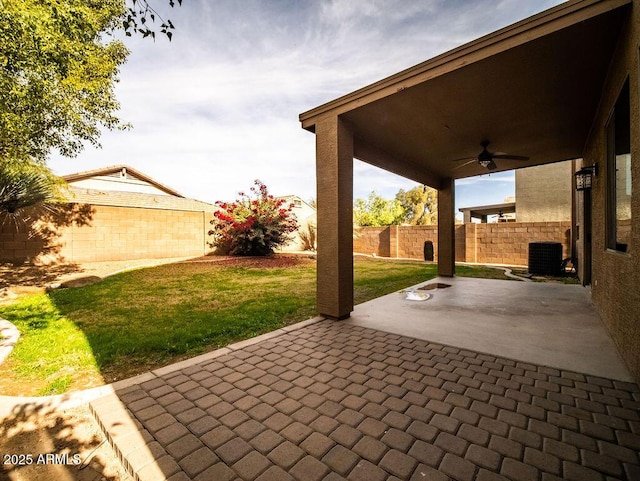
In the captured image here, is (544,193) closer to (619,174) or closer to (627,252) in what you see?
(619,174)

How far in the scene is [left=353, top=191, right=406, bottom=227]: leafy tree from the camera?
2355cm

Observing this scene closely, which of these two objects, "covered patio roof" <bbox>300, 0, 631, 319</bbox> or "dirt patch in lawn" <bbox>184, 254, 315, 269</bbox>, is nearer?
"covered patio roof" <bbox>300, 0, 631, 319</bbox>

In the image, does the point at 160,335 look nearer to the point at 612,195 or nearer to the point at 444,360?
the point at 444,360

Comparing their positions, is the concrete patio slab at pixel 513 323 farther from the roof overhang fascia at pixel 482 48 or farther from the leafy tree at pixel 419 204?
the leafy tree at pixel 419 204

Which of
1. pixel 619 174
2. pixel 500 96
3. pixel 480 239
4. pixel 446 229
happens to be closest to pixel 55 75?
pixel 500 96

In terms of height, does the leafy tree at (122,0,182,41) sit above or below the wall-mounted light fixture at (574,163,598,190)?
above

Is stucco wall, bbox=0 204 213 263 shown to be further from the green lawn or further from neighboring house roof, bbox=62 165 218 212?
the green lawn

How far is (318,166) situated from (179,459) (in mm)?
3653

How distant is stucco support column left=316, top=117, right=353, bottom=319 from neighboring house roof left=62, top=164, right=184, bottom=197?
20693 millimetres

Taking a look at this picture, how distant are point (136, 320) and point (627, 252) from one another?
19.5ft

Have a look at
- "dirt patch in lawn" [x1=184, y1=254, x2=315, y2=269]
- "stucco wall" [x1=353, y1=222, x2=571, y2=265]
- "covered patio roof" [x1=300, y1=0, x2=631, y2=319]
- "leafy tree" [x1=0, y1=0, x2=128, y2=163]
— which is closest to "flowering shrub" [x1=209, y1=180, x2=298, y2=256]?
"dirt patch in lawn" [x1=184, y1=254, x2=315, y2=269]

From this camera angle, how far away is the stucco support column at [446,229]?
8227mm

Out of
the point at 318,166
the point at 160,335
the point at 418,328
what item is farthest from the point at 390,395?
the point at 318,166

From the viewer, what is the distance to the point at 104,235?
10344 mm
